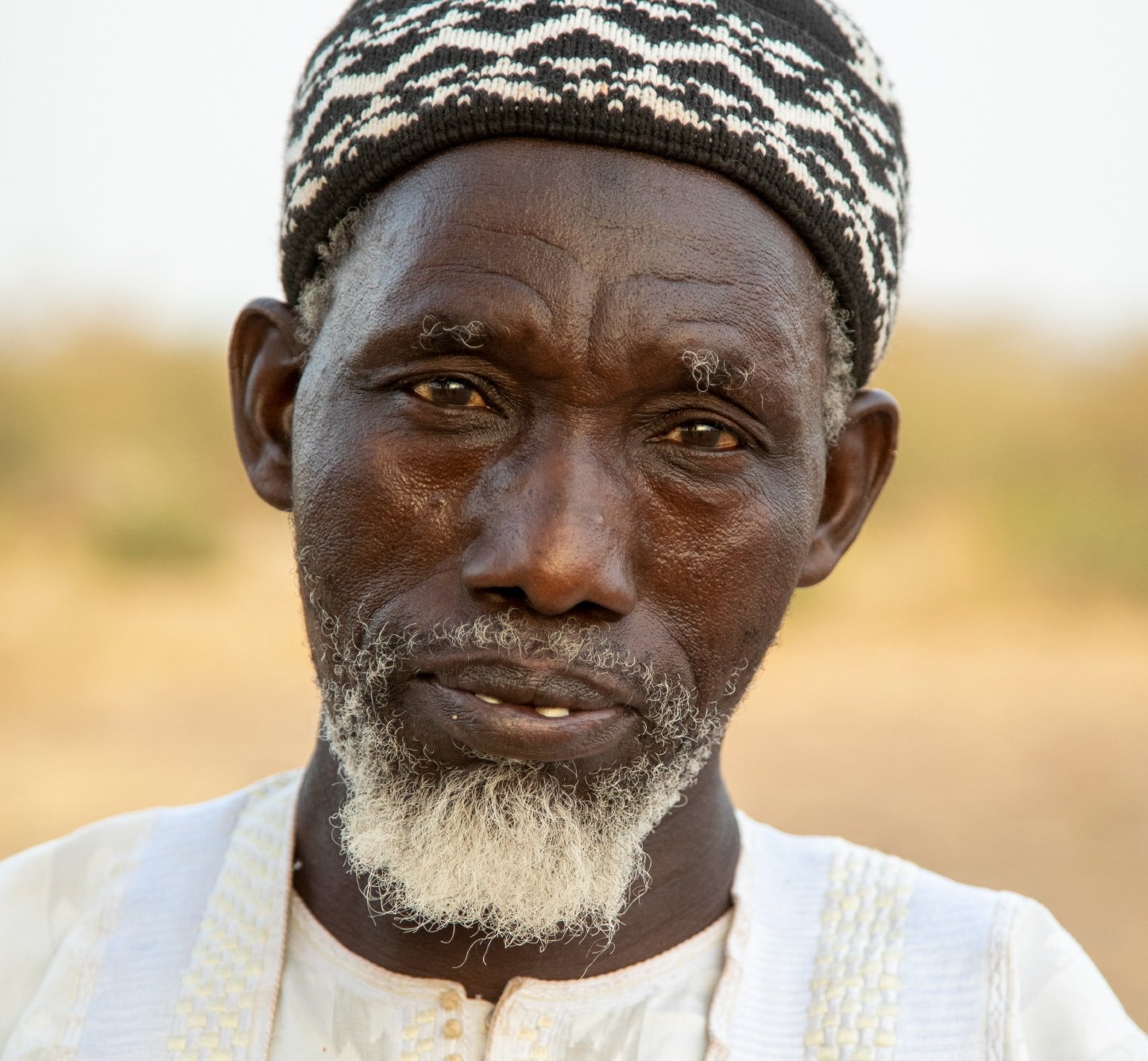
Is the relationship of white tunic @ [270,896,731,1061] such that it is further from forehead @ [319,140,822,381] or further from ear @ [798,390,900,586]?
forehead @ [319,140,822,381]

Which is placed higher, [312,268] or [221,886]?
[312,268]

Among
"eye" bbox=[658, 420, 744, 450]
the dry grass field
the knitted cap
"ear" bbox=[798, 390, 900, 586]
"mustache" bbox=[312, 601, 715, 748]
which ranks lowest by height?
"mustache" bbox=[312, 601, 715, 748]

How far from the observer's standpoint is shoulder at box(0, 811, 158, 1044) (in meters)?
2.54

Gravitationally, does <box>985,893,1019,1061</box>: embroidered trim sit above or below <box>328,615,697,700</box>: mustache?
below

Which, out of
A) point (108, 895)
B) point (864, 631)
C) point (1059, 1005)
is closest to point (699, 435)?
point (1059, 1005)

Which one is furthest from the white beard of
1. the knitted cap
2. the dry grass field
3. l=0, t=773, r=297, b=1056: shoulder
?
the dry grass field

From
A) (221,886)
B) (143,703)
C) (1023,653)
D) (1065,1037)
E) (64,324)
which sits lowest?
(1065,1037)

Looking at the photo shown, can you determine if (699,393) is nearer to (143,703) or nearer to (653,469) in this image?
(653,469)

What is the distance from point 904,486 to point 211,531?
24.1ft

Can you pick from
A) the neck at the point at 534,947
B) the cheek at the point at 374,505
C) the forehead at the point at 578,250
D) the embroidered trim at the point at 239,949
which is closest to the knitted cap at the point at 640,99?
the forehead at the point at 578,250

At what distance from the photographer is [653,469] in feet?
7.68

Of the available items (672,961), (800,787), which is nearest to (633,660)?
(672,961)

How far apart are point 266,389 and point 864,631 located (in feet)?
38.4

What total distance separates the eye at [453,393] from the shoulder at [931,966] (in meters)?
0.99
